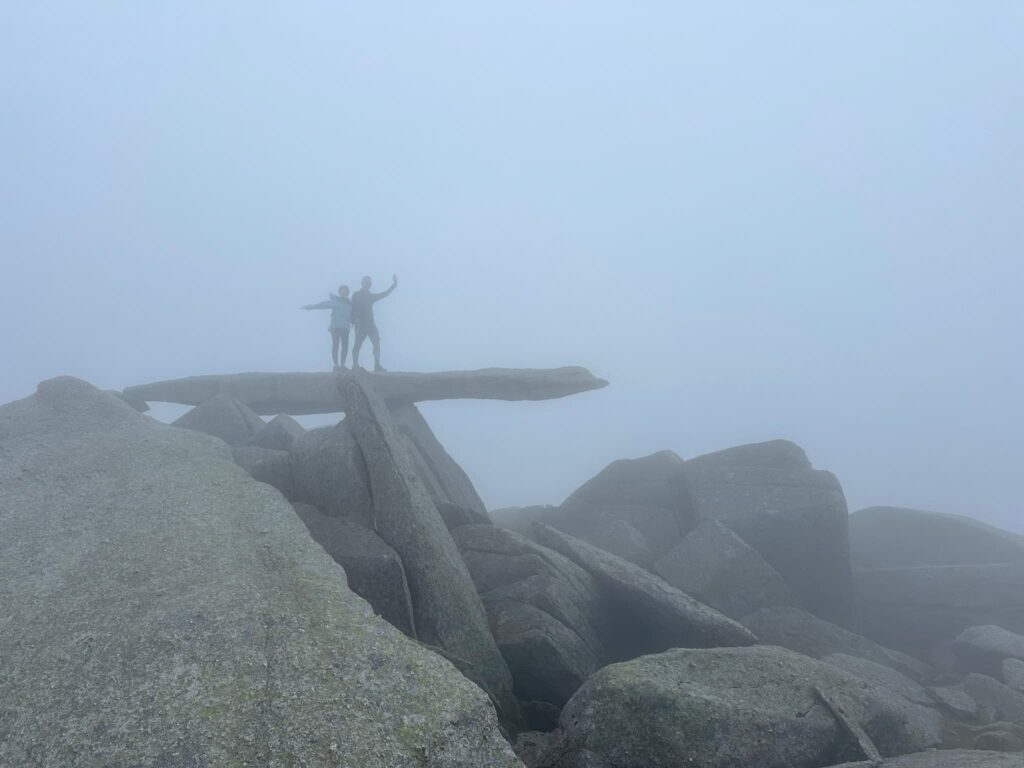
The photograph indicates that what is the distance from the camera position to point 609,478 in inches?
990

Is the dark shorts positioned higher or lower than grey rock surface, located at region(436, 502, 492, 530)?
higher

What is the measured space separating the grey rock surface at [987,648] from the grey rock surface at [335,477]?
1257 centimetres

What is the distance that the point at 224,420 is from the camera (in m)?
23.8

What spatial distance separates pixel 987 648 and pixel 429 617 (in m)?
11.8

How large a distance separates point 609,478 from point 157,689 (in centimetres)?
1832

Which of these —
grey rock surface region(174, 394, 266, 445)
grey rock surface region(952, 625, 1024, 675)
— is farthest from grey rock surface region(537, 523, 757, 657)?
grey rock surface region(174, 394, 266, 445)

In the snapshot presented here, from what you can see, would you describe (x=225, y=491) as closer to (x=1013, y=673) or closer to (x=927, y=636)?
(x=1013, y=673)

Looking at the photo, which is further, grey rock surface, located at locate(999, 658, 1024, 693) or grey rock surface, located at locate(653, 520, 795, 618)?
grey rock surface, located at locate(653, 520, 795, 618)

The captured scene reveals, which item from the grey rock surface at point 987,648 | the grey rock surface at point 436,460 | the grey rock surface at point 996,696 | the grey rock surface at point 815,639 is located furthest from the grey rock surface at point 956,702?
the grey rock surface at point 436,460

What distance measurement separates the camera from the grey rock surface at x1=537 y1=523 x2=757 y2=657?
1409 cm

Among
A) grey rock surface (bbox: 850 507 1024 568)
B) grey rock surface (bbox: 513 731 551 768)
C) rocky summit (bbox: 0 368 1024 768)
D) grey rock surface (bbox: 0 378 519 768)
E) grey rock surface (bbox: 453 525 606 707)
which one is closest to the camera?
grey rock surface (bbox: 0 378 519 768)

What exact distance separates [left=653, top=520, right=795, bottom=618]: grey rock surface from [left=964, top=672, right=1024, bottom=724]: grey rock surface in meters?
3.85

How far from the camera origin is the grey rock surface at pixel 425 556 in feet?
41.1

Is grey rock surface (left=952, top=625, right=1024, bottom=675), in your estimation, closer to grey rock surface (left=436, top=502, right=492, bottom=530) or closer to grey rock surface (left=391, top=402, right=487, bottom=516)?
grey rock surface (left=436, top=502, right=492, bottom=530)
